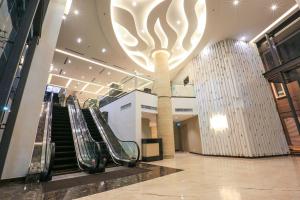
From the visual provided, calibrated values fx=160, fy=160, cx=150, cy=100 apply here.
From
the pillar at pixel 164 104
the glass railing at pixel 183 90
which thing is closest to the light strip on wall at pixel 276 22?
the glass railing at pixel 183 90

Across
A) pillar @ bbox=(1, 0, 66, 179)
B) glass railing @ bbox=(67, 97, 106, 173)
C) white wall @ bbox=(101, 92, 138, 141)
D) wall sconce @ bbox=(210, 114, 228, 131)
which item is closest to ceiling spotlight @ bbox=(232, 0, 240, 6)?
wall sconce @ bbox=(210, 114, 228, 131)

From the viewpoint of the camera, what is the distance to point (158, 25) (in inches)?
361

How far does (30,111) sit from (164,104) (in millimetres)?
6248

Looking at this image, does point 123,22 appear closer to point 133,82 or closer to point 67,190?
point 133,82

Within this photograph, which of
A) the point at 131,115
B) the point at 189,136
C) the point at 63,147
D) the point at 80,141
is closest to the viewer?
the point at 63,147

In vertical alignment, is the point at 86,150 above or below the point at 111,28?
below

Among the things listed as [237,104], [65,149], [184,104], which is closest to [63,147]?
[65,149]

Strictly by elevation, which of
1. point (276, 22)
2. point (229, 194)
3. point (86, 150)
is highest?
point (276, 22)

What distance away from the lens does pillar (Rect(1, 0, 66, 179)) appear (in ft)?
13.6

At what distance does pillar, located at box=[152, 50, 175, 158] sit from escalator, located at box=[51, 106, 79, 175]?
14.9ft

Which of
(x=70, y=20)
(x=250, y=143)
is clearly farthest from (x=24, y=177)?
(x=250, y=143)

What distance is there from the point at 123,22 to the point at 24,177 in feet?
25.2

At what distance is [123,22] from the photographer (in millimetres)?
8453

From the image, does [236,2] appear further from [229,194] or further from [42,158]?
[42,158]
